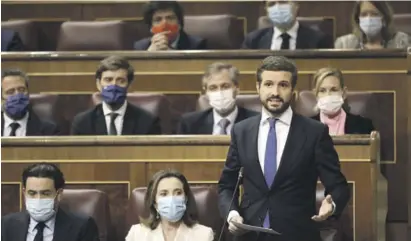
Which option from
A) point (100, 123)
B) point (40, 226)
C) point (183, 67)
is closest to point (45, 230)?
point (40, 226)

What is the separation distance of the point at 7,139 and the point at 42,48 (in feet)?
3.29

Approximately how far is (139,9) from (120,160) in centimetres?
116

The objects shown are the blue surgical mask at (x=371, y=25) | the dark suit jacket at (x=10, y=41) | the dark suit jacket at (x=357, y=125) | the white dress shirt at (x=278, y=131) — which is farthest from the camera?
the dark suit jacket at (x=10, y=41)

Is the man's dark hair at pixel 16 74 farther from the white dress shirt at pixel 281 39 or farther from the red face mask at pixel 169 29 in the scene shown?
the white dress shirt at pixel 281 39

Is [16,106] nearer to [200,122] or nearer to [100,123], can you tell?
[100,123]

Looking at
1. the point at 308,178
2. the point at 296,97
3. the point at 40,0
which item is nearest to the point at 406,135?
the point at 296,97

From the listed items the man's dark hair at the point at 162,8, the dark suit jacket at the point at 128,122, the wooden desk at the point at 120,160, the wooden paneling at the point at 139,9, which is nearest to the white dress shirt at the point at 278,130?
the wooden desk at the point at 120,160

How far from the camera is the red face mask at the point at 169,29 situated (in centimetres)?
274

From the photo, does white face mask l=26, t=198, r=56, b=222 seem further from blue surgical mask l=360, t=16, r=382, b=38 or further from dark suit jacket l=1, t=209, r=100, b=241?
blue surgical mask l=360, t=16, r=382, b=38

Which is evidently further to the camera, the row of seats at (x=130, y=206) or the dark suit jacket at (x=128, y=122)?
the dark suit jacket at (x=128, y=122)

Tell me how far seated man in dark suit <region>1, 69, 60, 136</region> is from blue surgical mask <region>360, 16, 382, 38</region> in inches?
31.5

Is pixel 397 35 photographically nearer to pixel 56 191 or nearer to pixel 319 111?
pixel 319 111

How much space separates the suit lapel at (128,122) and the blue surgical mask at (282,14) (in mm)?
535

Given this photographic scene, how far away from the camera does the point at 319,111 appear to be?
2.30 m
